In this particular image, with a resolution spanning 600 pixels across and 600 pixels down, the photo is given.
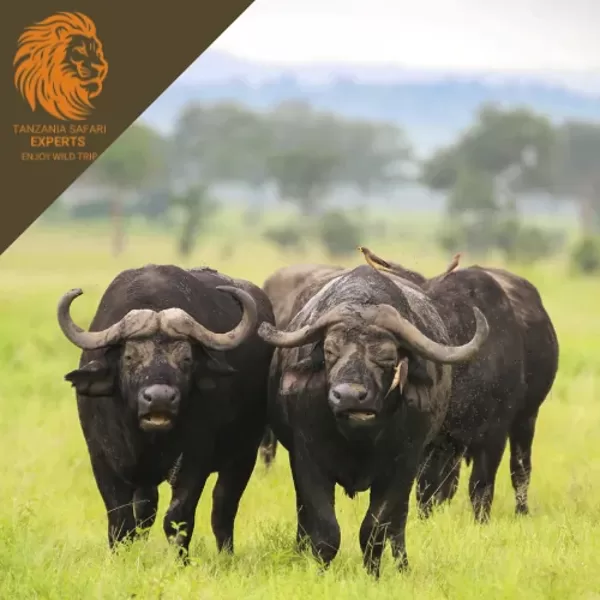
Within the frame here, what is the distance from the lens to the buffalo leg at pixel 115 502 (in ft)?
27.3

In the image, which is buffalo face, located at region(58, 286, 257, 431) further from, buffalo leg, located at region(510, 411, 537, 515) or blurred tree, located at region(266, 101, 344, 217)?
blurred tree, located at region(266, 101, 344, 217)

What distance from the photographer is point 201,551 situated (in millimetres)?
8773

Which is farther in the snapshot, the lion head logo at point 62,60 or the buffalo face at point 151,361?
the lion head logo at point 62,60

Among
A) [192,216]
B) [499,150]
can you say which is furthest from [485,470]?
[499,150]

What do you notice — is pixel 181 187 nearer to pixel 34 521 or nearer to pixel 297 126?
pixel 297 126

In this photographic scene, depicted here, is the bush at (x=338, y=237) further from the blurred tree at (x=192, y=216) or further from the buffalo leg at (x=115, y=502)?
the buffalo leg at (x=115, y=502)

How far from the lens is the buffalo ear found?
26.0 ft

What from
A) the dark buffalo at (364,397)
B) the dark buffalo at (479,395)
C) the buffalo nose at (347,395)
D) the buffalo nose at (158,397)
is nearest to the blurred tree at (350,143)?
the dark buffalo at (479,395)

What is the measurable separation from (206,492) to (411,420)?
3.66 metres

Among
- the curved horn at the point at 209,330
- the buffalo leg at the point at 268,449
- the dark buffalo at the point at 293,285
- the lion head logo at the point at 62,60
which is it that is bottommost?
the buffalo leg at the point at 268,449

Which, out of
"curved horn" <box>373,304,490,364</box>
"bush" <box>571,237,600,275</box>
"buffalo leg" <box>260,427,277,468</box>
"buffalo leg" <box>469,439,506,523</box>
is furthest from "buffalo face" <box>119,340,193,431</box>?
"bush" <box>571,237,600,275</box>

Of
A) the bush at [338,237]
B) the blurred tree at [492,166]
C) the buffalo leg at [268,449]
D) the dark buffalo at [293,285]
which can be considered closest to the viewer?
the dark buffalo at [293,285]

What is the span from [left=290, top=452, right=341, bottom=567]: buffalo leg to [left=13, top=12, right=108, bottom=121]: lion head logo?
829 cm

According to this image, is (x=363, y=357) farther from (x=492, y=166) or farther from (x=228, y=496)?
(x=492, y=166)
